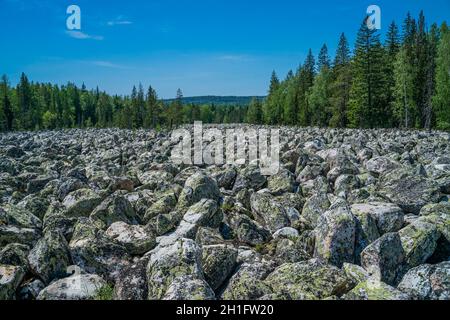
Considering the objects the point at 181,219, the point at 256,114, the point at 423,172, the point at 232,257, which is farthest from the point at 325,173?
the point at 256,114

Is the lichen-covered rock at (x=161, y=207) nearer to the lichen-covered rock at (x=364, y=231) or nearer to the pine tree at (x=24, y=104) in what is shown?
the lichen-covered rock at (x=364, y=231)

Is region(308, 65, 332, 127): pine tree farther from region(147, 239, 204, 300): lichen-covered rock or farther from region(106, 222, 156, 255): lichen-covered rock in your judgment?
region(147, 239, 204, 300): lichen-covered rock

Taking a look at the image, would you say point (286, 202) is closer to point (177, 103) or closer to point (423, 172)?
point (423, 172)

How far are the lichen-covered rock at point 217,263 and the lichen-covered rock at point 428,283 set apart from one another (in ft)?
8.07

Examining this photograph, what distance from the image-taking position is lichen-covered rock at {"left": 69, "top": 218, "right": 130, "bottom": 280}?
6.18 m

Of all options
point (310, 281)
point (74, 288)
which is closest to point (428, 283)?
point (310, 281)

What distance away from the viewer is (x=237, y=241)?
24.8ft

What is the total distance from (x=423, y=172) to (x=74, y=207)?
925 cm

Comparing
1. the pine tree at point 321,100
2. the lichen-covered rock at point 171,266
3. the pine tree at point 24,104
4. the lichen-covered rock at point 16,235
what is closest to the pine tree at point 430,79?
the pine tree at point 321,100

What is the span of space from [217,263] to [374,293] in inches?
90.3

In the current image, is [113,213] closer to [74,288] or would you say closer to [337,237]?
[74,288]

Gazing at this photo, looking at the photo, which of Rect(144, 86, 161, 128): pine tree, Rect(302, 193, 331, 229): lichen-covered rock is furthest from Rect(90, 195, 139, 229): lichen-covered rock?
Rect(144, 86, 161, 128): pine tree

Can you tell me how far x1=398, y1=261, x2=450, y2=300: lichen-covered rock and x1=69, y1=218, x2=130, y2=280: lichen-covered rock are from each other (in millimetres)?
4321

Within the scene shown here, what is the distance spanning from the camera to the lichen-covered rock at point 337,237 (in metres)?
6.18
